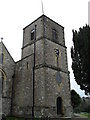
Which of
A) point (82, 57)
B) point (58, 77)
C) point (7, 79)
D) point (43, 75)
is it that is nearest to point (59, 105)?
point (58, 77)

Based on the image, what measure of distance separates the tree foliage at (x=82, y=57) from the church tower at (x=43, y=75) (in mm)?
3793

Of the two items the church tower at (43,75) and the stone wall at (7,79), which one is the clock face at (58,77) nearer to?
the church tower at (43,75)

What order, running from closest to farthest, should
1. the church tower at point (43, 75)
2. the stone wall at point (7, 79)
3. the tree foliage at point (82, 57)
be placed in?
the tree foliage at point (82, 57) < the church tower at point (43, 75) < the stone wall at point (7, 79)

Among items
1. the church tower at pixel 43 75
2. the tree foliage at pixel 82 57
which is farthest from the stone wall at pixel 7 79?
the tree foliage at pixel 82 57

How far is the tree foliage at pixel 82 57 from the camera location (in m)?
16.0

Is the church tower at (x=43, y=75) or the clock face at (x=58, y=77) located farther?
the clock face at (x=58, y=77)

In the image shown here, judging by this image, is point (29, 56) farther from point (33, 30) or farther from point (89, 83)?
point (89, 83)

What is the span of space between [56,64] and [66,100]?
16.1 ft

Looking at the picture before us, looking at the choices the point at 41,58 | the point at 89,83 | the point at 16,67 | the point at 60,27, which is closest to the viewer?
the point at 89,83

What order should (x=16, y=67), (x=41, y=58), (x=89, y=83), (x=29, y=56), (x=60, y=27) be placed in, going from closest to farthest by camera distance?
(x=89, y=83)
(x=41, y=58)
(x=29, y=56)
(x=16, y=67)
(x=60, y=27)

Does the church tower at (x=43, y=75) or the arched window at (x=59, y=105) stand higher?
the church tower at (x=43, y=75)

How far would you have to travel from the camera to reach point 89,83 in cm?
1579

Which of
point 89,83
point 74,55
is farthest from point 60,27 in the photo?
point 89,83

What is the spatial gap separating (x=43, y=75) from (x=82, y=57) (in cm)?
526
